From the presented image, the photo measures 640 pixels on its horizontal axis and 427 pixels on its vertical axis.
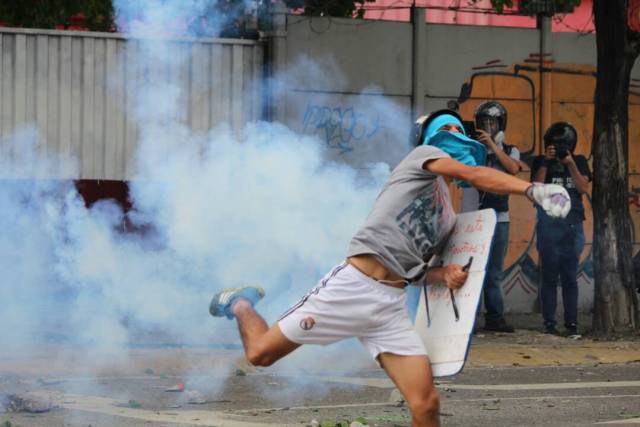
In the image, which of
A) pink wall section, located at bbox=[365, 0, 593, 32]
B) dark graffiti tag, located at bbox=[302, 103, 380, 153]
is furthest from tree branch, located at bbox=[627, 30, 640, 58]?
dark graffiti tag, located at bbox=[302, 103, 380, 153]

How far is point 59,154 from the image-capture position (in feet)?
39.0

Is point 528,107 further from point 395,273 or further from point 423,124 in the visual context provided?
point 395,273

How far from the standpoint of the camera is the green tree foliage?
1354cm

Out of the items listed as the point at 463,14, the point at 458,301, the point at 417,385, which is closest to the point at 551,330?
the point at 463,14

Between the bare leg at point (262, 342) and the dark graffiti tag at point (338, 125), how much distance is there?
247 inches

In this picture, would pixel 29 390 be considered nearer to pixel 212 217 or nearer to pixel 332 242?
pixel 212 217

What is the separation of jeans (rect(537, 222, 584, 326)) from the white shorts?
20.4 feet

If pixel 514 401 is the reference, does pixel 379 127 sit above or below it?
above

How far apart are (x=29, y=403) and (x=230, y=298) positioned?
1765 mm

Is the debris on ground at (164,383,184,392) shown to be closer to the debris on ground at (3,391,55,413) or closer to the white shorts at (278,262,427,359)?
the debris on ground at (3,391,55,413)

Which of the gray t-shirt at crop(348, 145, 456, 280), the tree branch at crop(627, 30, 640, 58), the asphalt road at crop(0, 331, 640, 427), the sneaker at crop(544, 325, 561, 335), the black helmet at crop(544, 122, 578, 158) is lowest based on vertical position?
the sneaker at crop(544, 325, 561, 335)

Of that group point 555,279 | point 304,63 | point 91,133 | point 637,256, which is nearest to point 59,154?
point 91,133

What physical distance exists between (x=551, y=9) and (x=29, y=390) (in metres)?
7.65

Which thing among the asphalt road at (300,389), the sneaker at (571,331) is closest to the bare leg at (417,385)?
the asphalt road at (300,389)
